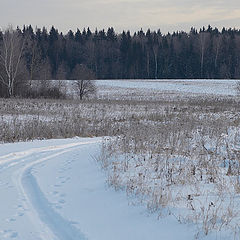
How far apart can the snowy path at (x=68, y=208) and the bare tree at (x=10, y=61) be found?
93.4ft

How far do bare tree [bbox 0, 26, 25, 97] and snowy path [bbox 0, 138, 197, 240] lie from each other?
28.5 meters

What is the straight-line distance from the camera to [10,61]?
35.4 meters

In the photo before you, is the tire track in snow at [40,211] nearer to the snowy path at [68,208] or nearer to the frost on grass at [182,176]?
the snowy path at [68,208]

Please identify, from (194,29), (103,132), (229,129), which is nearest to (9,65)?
(103,132)

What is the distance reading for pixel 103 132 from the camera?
54.7 ft

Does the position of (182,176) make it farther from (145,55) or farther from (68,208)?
(145,55)

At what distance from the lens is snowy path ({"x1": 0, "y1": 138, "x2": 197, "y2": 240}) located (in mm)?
4809

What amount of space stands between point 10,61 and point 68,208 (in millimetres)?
32014

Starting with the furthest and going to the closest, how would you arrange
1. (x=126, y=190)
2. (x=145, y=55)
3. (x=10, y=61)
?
(x=145, y=55), (x=10, y=61), (x=126, y=190)

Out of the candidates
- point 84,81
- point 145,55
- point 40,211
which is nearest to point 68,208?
point 40,211

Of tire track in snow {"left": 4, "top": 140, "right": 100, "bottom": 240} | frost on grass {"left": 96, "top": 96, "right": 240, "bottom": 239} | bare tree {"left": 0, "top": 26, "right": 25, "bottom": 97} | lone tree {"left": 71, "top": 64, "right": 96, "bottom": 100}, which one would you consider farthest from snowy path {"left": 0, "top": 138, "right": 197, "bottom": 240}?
lone tree {"left": 71, "top": 64, "right": 96, "bottom": 100}

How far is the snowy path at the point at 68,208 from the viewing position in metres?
4.81

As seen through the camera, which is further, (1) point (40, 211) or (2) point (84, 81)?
(2) point (84, 81)

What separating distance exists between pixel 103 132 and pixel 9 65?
74.0 ft
